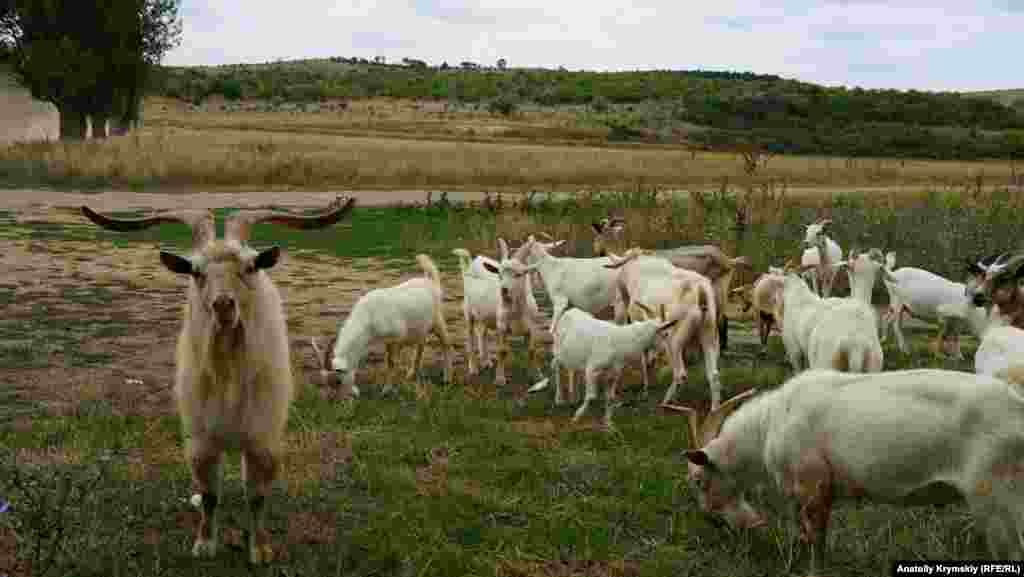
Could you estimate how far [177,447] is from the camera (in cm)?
798

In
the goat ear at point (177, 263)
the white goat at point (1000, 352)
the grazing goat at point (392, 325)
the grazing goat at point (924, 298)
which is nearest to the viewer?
the goat ear at point (177, 263)

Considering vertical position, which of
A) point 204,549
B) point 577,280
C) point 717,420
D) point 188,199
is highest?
point 577,280

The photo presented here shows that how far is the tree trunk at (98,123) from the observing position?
135 feet

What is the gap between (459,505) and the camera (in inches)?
273

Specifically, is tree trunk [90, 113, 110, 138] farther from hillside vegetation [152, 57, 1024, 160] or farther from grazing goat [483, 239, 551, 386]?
grazing goat [483, 239, 551, 386]

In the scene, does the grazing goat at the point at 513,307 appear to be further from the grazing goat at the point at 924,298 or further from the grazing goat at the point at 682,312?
the grazing goat at the point at 924,298

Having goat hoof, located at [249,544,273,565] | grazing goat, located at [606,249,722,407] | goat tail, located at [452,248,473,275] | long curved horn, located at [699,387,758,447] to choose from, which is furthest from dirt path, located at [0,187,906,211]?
goat hoof, located at [249,544,273,565]

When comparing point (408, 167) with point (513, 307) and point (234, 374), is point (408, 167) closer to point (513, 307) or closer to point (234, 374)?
point (513, 307)

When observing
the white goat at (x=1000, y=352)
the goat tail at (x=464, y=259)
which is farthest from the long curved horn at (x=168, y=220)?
the goat tail at (x=464, y=259)

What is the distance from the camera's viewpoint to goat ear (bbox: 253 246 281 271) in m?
5.85

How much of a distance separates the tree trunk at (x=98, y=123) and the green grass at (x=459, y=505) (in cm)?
3300

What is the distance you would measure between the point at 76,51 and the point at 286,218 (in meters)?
34.0

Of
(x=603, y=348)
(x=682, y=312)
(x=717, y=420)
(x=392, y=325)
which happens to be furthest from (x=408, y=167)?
(x=717, y=420)

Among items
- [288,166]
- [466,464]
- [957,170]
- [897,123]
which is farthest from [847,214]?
[897,123]
